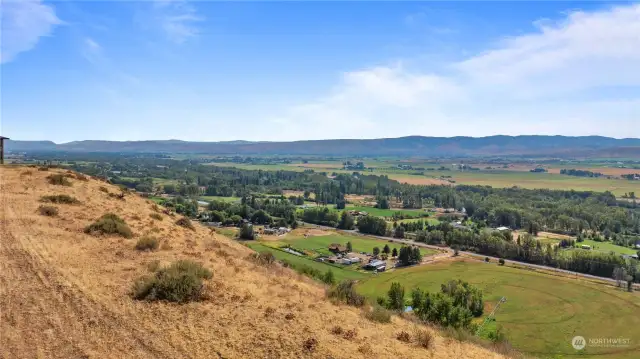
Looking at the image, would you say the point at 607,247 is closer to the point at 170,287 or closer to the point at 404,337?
the point at 404,337

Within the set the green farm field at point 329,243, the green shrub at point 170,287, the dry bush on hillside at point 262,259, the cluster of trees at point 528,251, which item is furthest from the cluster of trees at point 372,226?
the green shrub at point 170,287

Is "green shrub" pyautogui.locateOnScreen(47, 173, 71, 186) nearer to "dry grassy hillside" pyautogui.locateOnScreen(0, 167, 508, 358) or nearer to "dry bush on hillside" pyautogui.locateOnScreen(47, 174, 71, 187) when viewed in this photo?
"dry bush on hillside" pyautogui.locateOnScreen(47, 174, 71, 187)

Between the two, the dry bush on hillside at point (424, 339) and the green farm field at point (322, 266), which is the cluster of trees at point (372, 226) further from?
the dry bush on hillside at point (424, 339)

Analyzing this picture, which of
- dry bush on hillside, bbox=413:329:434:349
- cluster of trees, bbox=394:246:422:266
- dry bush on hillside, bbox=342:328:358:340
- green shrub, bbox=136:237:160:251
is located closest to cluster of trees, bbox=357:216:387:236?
cluster of trees, bbox=394:246:422:266

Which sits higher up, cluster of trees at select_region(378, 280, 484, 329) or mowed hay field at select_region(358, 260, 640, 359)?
cluster of trees at select_region(378, 280, 484, 329)

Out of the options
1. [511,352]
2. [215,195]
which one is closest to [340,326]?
[511,352]

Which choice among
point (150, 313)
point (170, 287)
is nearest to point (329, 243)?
point (170, 287)
